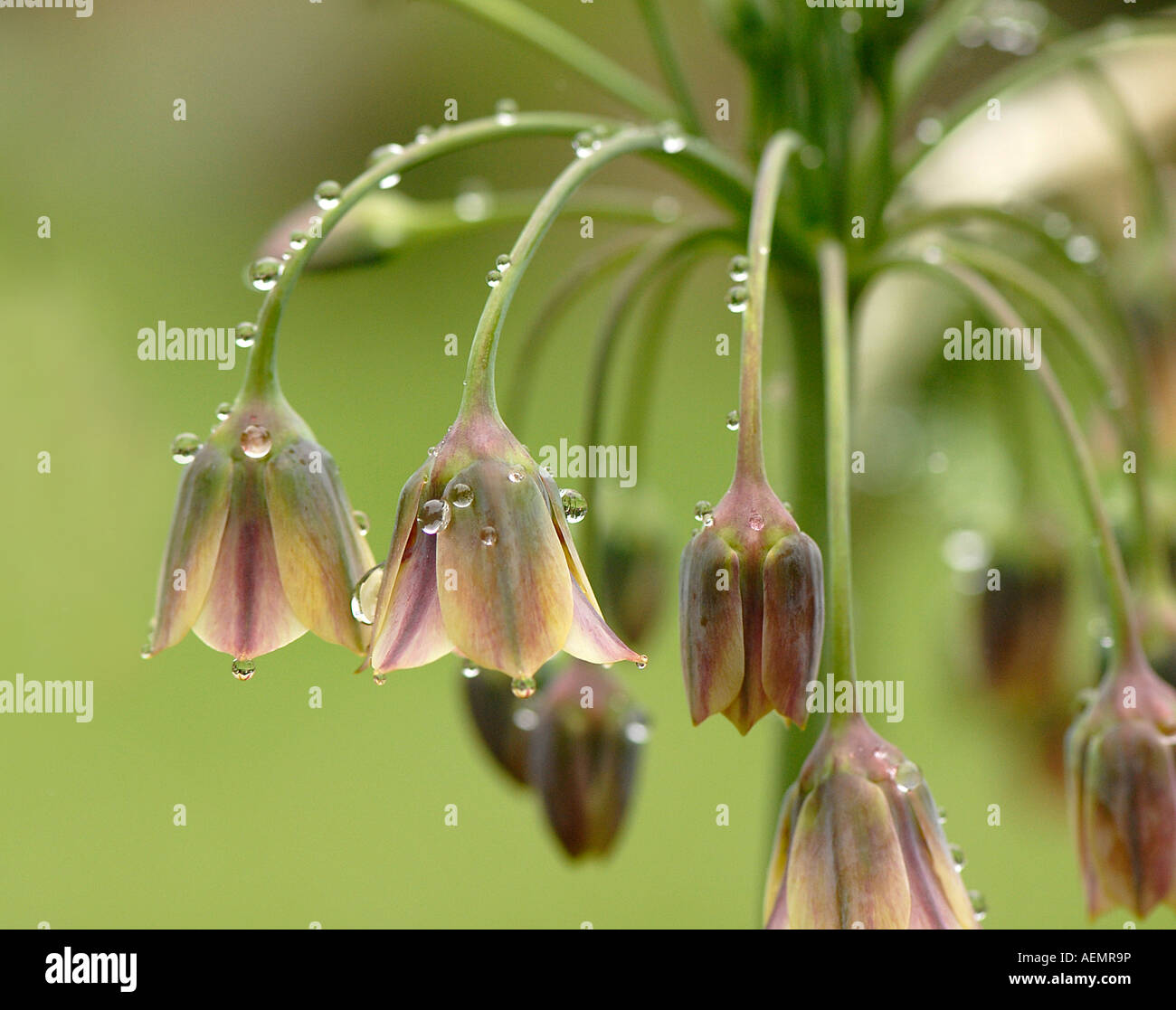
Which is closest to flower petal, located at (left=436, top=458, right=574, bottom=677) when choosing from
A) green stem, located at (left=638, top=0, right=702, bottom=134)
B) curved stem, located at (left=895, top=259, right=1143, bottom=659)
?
curved stem, located at (left=895, top=259, right=1143, bottom=659)

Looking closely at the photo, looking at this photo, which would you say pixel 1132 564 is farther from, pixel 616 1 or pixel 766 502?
pixel 616 1

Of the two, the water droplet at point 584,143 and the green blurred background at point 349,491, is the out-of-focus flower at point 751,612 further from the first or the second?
the green blurred background at point 349,491

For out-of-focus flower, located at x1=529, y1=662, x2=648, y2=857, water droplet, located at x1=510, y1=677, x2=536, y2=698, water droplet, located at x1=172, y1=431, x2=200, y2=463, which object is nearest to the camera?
water droplet, located at x1=510, y1=677, x2=536, y2=698

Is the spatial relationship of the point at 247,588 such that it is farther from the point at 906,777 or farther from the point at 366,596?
the point at 906,777

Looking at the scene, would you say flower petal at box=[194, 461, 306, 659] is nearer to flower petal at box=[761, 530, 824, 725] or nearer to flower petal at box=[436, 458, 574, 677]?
flower petal at box=[436, 458, 574, 677]

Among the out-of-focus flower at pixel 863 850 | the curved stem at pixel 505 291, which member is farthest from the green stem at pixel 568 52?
the out-of-focus flower at pixel 863 850

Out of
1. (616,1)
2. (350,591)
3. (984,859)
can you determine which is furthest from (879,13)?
(616,1)
